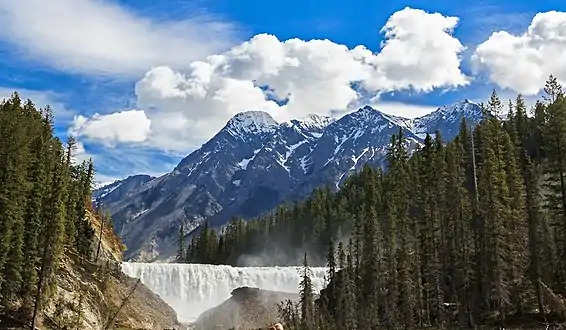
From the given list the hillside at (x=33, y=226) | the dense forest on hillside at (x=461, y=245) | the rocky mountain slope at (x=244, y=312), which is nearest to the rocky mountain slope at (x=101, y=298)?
the hillside at (x=33, y=226)

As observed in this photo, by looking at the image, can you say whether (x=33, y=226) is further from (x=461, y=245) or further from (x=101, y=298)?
(x=461, y=245)

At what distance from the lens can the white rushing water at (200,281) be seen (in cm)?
8606

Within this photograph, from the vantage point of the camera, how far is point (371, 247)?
200ft

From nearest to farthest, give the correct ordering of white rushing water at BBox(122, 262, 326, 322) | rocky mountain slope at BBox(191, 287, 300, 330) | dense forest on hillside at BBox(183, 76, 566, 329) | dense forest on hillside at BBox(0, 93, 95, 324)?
A: dense forest on hillside at BBox(0, 93, 95, 324) < dense forest on hillside at BBox(183, 76, 566, 329) < rocky mountain slope at BBox(191, 287, 300, 330) < white rushing water at BBox(122, 262, 326, 322)

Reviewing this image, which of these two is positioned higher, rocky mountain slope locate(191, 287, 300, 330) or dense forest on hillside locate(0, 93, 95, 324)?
dense forest on hillside locate(0, 93, 95, 324)

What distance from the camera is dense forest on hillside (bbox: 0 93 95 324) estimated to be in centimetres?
4134

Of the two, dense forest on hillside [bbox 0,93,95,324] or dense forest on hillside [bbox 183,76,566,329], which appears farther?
dense forest on hillside [bbox 183,76,566,329]

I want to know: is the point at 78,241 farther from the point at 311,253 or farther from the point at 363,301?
the point at 311,253

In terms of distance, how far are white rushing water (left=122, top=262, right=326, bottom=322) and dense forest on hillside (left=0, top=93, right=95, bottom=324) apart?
37780 mm

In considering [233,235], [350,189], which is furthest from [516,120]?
[233,235]

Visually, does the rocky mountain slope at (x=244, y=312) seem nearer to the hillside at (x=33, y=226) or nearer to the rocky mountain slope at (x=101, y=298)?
the rocky mountain slope at (x=101, y=298)

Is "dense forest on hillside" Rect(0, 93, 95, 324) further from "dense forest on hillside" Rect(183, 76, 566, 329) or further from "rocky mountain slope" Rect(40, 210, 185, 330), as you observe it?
"dense forest on hillside" Rect(183, 76, 566, 329)

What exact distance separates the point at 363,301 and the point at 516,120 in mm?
62765

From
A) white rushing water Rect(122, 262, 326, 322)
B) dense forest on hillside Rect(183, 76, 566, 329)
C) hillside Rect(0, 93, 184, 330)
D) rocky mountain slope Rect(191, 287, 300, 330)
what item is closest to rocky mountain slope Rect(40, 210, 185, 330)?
hillside Rect(0, 93, 184, 330)
